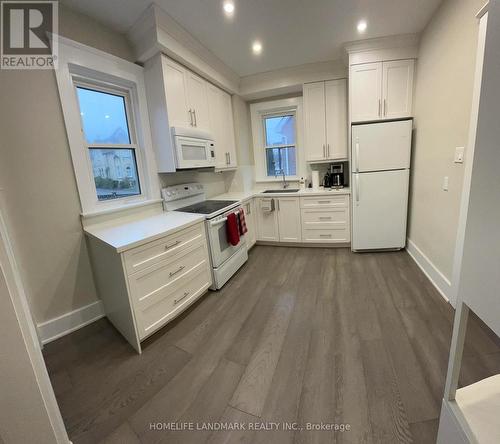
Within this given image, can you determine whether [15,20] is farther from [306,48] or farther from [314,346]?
[314,346]

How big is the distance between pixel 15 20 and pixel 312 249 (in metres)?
3.76

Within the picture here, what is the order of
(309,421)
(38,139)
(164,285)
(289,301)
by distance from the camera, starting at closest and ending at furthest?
(309,421) < (38,139) < (164,285) < (289,301)

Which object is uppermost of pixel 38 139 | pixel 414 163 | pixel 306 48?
pixel 306 48

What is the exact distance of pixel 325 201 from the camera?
3361mm

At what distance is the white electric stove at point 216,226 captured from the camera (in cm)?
246

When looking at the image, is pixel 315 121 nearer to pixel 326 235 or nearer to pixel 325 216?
pixel 325 216

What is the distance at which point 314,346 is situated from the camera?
1689 mm

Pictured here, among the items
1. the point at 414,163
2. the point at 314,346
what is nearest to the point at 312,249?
the point at 414,163

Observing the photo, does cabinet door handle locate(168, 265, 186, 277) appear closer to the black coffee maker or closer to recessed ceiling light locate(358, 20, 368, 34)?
the black coffee maker

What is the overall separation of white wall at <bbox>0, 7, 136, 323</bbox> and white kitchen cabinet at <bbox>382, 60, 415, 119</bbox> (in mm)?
3150

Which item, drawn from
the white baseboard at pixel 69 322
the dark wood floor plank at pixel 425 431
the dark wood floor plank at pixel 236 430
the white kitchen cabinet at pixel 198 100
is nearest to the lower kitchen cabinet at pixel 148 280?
the white baseboard at pixel 69 322

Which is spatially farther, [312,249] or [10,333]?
[312,249]

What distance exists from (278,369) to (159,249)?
1.22m

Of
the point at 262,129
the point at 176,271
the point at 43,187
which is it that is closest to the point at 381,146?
the point at 262,129
